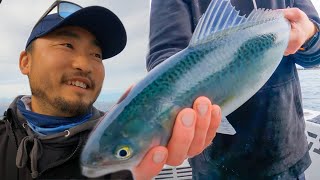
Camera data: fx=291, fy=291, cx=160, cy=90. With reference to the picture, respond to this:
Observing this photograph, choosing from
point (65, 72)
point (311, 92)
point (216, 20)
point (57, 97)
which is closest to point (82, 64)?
point (65, 72)

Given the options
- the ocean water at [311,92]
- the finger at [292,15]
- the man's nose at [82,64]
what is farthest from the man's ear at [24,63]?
the ocean water at [311,92]

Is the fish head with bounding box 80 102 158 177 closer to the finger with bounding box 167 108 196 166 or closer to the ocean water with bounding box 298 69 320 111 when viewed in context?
the finger with bounding box 167 108 196 166

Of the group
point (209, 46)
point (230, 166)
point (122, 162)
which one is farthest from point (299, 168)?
point (122, 162)

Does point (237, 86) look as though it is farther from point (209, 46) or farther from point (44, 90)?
point (44, 90)

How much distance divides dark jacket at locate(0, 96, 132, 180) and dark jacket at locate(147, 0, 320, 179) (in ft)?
1.98

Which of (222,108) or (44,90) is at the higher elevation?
(222,108)

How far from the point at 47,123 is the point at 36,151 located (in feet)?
0.62

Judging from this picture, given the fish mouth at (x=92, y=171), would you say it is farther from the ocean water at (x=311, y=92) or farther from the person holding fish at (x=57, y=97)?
the ocean water at (x=311, y=92)

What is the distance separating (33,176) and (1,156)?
20 centimetres

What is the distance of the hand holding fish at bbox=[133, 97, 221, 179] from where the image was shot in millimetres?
913

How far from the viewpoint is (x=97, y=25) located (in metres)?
1.71

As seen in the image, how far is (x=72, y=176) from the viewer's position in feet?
4.70

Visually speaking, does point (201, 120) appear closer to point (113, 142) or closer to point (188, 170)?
point (113, 142)

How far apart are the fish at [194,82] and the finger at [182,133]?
0.07 ft
